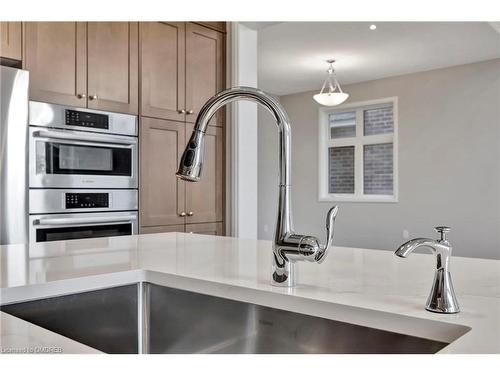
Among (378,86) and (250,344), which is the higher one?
(378,86)

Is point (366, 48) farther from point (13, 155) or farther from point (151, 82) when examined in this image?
point (13, 155)

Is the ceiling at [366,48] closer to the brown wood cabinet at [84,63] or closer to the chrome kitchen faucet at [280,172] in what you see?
the brown wood cabinet at [84,63]

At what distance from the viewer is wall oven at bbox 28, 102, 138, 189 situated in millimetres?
2525

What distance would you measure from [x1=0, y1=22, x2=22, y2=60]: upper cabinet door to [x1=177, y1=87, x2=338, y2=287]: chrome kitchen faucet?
77.0 inches

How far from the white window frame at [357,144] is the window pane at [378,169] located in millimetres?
62

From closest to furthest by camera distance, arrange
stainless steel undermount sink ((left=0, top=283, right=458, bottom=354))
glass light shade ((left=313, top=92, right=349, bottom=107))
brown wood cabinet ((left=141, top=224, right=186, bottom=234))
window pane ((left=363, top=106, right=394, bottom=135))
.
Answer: stainless steel undermount sink ((left=0, top=283, right=458, bottom=354)) < brown wood cabinet ((left=141, top=224, right=186, bottom=234)) < glass light shade ((left=313, top=92, right=349, bottom=107)) < window pane ((left=363, top=106, right=394, bottom=135))

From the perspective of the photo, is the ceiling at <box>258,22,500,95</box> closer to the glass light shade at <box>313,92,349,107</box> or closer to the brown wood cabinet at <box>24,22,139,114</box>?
the glass light shade at <box>313,92,349,107</box>

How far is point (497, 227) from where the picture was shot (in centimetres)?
565

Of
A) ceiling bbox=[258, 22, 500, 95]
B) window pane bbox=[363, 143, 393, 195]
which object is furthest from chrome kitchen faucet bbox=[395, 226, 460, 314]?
window pane bbox=[363, 143, 393, 195]

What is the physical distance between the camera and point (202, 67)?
3.40 m

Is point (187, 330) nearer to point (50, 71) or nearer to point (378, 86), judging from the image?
point (50, 71)

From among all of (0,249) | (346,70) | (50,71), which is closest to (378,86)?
(346,70)

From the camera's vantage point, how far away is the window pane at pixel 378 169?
664cm

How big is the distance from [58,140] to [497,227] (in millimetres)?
5029
